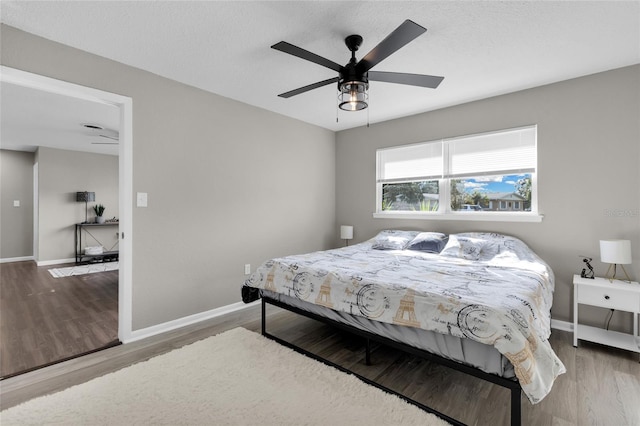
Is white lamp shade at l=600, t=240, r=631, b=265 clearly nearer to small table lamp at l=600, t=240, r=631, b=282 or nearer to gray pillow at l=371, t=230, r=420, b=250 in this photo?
small table lamp at l=600, t=240, r=631, b=282

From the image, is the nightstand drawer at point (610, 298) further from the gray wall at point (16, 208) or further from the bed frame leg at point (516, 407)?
the gray wall at point (16, 208)

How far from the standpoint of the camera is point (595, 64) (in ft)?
9.17

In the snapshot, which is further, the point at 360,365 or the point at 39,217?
the point at 39,217

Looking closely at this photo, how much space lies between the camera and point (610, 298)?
2.59 metres

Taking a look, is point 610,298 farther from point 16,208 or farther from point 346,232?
point 16,208

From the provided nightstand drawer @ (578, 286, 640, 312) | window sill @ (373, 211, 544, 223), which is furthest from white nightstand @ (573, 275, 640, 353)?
window sill @ (373, 211, 544, 223)

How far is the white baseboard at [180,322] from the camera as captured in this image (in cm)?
283

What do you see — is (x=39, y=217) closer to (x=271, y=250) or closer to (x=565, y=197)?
(x=271, y=250)

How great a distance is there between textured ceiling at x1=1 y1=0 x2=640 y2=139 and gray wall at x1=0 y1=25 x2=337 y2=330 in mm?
193

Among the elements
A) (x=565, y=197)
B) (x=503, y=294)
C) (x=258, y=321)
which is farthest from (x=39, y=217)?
(x=565, y=197)

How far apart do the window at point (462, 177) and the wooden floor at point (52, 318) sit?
12.6ft

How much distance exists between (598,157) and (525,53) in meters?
1.36

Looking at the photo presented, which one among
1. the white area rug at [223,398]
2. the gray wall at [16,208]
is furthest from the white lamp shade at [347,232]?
the gray wall at [16,208]

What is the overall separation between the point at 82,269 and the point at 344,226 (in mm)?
5235
